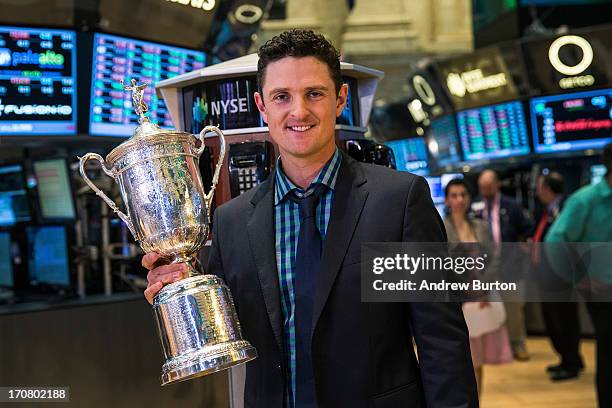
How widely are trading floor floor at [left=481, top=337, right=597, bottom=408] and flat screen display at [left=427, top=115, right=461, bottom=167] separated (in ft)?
7.75

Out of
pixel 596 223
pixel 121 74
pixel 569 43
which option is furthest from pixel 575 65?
pixel 121 74

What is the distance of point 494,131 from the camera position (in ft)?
28.1

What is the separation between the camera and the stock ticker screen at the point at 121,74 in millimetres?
4973

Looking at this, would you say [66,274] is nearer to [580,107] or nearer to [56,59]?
[56,59]

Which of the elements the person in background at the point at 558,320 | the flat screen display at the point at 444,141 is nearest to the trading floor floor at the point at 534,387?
the person in background at the point at 558,320

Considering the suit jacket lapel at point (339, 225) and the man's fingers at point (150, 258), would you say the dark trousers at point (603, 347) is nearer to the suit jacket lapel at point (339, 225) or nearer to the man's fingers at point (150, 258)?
the suit jacket lapel at point (339, 225)

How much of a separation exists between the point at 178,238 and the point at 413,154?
936 centimetres

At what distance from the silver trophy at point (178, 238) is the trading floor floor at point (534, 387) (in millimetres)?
4456

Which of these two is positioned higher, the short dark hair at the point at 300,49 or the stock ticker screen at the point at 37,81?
the stock ticker screen at the point at 37,81

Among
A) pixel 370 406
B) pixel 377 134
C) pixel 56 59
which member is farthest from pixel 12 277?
pixel 377 134

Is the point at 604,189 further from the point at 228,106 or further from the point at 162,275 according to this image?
the point at 162,275

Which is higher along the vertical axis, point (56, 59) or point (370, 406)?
point (56, 59)

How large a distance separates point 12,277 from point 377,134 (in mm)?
→ 7710

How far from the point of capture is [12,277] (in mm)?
5051
